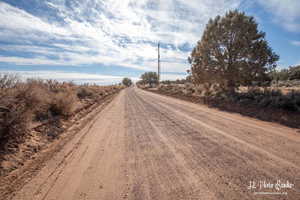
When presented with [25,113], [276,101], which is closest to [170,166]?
[25,113]

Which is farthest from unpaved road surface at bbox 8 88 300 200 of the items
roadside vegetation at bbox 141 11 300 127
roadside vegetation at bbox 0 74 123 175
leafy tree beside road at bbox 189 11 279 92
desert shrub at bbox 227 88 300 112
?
leafy tree beside road at bbox 189 11 279 92

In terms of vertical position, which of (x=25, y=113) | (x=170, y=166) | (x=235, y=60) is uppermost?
(x=235, y=60)

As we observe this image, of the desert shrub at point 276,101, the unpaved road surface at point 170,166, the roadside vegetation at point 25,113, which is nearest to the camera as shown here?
the unpaved road surface at point 170,166

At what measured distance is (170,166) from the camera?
9.51ft

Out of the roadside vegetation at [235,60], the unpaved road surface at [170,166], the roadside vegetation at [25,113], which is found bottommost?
the unpaved road surface at [170,166]

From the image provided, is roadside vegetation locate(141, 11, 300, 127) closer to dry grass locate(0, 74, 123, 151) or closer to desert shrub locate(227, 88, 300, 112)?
desert shrub locate(227, 88, 300, 112)

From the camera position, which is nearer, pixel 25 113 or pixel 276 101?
pixel 25 113

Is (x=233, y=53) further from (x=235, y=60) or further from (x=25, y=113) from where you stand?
(x=25, y=113)

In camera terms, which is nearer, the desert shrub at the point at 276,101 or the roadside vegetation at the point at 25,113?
the roadside vegetation at the point at 25,113

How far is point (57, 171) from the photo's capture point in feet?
9.23

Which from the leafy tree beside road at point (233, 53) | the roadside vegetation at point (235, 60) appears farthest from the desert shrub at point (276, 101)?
the leafy tree beside road at point (233, 53)

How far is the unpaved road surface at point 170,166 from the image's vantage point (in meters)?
2.20

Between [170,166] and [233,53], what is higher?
[233,53]

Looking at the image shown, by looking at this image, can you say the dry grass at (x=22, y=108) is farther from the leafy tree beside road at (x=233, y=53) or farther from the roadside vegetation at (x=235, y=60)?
the leafy tree beside road at (x=233, y=53)
